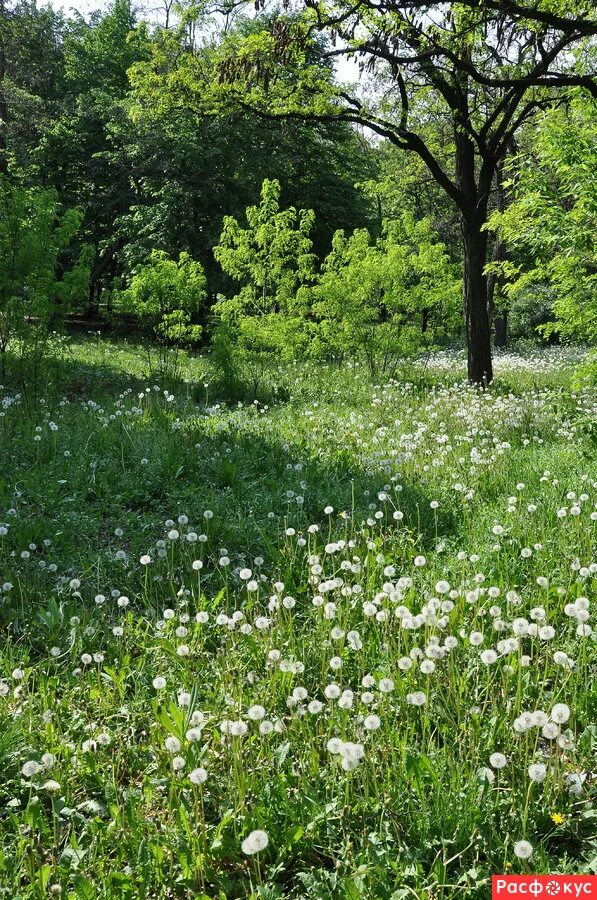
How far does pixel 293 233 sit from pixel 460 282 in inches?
180

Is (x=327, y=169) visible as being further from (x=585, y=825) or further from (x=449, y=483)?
(x=585, y=825)

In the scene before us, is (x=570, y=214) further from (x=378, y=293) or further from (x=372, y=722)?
(x=378, y=293)

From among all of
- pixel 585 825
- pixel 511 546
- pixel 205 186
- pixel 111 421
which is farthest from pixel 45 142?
pixel 585 825

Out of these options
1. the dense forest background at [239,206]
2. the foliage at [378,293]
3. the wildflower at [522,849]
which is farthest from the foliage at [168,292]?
the wildflower at [522,849]

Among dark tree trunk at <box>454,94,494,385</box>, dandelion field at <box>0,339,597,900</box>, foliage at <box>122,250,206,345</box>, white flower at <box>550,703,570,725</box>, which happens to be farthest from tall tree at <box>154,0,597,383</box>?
white flower at <box>550,703,570,725</box>

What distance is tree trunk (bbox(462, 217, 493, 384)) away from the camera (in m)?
12.6

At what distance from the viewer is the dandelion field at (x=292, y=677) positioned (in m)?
2.29

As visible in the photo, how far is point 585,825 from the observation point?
237cm

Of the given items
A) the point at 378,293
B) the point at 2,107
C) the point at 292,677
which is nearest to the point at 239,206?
the point at 2,107

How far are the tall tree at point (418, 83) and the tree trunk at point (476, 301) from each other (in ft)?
0.07

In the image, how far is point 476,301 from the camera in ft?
42.0

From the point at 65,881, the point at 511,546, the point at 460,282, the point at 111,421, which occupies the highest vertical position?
the point at 460,282

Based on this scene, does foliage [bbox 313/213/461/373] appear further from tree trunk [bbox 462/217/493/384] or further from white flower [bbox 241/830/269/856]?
white flower [bbox 241/830/269/856]

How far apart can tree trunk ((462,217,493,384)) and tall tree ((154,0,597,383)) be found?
0.02m
